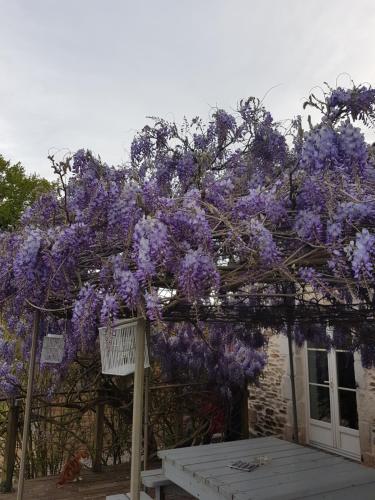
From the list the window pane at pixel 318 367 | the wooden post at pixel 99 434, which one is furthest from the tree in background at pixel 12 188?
the window pane at pixel 318 367

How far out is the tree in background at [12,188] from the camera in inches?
585

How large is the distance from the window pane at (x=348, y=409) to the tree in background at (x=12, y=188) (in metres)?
12.2

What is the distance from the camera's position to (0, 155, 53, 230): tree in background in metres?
14.9

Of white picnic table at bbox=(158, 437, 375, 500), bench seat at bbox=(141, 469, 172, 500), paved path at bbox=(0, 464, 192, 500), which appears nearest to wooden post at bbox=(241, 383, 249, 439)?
paved path at bbox=(0, 464, 192, 500)

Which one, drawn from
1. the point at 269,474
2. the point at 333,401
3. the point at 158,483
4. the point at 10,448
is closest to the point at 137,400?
the point at 269,474

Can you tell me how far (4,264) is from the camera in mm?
2463

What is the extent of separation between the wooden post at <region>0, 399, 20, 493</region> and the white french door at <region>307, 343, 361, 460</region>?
3880 mm

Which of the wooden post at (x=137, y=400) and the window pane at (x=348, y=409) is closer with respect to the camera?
the wooden post at (x=137, y=400)

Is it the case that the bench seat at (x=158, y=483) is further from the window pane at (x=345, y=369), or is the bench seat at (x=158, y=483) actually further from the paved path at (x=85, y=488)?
the window pane at (x=345, y=369)

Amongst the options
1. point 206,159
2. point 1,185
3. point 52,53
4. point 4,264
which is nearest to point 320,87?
point 206,159

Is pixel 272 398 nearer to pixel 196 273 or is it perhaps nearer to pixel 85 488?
pixel 85 488

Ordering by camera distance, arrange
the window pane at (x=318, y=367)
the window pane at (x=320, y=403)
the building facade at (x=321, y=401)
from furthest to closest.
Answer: the window pane at (x=318, y=367) → the window pane at (x=320, y=403) → the building facade at (x=321, y=401)

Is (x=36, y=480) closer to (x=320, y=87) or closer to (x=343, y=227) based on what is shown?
(x=343, y=227)

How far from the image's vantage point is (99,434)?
5082 mm
